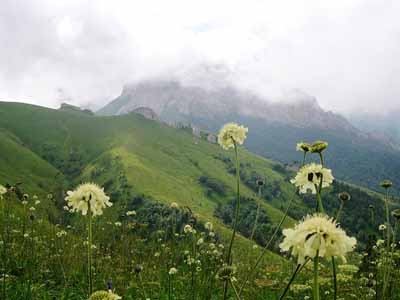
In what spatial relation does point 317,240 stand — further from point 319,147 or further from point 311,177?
point 311,177

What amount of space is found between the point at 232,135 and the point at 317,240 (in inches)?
201

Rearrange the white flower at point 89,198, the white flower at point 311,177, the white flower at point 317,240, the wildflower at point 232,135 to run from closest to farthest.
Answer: the white flower at point 317,240
the white flower at point 89,198
the white flower at point 311,177
the wildflower at point 232,135

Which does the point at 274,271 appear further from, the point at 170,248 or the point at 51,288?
the point at 51,288

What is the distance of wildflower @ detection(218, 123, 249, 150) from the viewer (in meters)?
8.61

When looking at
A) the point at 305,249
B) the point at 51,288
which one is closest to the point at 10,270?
the point at 51,288

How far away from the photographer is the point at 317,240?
360 cm

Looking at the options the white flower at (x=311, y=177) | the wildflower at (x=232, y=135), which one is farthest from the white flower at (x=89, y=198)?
the wildflower at (x=232, y=135)

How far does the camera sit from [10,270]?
1116 centimetres

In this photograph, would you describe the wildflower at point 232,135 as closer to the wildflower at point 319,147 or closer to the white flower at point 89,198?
the wildflower at point 319,147

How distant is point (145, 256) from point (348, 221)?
185 meters

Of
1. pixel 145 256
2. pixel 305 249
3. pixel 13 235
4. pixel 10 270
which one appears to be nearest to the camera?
pixel 305 249

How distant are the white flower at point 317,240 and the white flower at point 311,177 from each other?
7.38ft

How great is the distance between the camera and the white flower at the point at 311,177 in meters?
6.21

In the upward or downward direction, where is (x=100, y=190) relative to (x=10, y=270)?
upward
